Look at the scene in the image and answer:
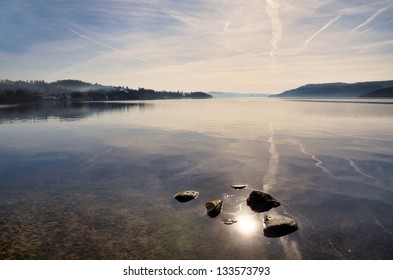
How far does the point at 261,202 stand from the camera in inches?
692

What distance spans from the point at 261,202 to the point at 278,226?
9.31 ft

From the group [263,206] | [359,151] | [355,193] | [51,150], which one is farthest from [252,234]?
[51,150]

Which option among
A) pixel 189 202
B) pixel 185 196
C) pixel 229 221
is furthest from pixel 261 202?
pixel 185 196

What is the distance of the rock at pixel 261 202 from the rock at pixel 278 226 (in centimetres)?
177

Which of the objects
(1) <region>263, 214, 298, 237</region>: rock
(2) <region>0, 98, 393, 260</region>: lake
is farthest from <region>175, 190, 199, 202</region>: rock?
(1) <region>263, 214, 298, 237</region>: rock

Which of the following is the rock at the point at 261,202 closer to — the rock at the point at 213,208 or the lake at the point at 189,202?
the lake at the point at 189,202

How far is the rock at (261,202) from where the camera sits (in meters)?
17.3

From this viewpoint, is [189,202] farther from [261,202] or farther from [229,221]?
[261,202]

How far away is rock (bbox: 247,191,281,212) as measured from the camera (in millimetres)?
17328

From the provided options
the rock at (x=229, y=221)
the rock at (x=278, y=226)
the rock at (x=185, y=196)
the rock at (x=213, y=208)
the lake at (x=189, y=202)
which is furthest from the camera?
the rock at (x=185, y=196)

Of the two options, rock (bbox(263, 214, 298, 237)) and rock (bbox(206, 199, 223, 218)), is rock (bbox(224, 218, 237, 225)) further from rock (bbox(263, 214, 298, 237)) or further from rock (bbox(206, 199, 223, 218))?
rock (bbox(263, 214, 298, 237))

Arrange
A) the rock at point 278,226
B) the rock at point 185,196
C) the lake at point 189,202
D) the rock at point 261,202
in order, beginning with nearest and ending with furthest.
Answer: the lake at point 189,202 < the rock at point 278,226 < the rock at point 261,202 < the rock at point 185,196

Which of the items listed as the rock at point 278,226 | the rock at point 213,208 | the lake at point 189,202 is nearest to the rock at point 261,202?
the lake at point 189,202

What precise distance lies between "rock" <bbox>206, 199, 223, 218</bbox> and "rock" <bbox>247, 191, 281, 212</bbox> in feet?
6.17
